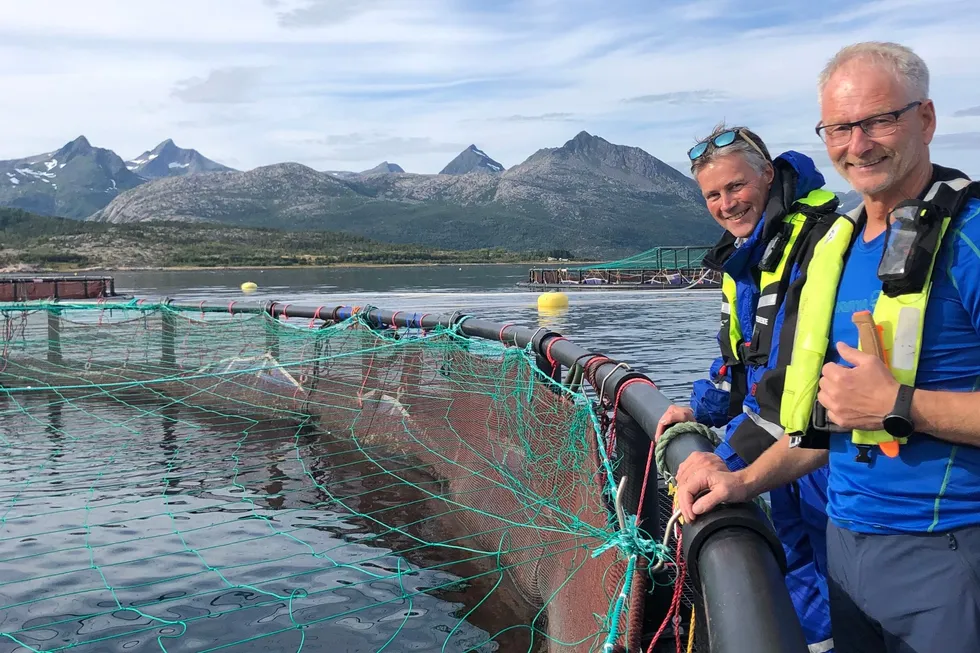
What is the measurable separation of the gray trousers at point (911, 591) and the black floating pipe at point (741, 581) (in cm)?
39

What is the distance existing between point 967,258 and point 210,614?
5284mm

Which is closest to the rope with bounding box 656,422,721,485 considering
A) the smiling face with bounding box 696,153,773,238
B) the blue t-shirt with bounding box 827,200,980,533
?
the blue t-shirt with bounding box 827,200,980,533

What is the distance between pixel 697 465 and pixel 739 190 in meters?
1.40

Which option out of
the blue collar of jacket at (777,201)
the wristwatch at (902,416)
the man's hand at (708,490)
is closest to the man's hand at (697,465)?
the man's hand at (708,490)

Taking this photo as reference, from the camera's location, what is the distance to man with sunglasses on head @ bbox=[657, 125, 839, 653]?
8.91 feet

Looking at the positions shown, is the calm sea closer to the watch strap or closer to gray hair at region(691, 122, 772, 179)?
gray hair at region(691, 122, 772, 179)

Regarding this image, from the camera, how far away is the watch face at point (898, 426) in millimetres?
1891

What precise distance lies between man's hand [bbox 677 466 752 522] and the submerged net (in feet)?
1.92

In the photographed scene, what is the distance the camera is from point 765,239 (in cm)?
295

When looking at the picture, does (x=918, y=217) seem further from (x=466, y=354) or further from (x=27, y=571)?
(x=27, y=571)

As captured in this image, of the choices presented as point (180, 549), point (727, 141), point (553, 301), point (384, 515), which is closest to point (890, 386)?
point (727, 141)

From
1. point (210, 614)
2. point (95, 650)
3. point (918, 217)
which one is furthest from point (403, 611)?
point (918, 217)

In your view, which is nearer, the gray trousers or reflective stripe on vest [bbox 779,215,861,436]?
the gray trousers

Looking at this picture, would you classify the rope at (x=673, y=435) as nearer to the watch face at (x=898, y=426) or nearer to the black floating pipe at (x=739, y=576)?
the black floating pipe at (x=739, y=576)
